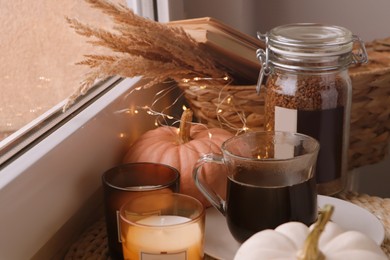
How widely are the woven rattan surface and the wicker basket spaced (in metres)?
0.14

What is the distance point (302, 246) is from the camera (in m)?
0.58

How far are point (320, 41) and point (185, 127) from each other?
0.20m

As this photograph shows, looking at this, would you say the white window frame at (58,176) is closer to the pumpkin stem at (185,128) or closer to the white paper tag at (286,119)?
the pumpkin stem at (185,128)

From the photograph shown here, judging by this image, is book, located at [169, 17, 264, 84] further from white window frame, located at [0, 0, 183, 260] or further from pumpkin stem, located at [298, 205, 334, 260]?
pumpkin stem, located at [298, 205, 334, 260]

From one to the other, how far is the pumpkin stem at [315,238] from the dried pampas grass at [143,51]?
0.35 metres

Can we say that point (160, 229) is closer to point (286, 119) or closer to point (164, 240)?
point (164, 240)

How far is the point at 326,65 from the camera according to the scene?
0.82 metres

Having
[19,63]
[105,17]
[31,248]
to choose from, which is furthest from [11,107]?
[105,17]

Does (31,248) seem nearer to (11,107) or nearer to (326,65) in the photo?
(11,107)

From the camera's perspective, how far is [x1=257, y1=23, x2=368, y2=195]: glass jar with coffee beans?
82 cm

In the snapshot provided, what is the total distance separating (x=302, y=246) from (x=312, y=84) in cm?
30

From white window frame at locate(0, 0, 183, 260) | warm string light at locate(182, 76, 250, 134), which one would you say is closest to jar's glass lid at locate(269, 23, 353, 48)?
warm string light at locate(182, 76, 250, 134)

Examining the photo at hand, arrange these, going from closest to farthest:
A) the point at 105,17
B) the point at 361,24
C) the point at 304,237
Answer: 1. the point at 304,237
2. the point at 105,17
3. the point at 361,24

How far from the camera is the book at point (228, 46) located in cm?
91
